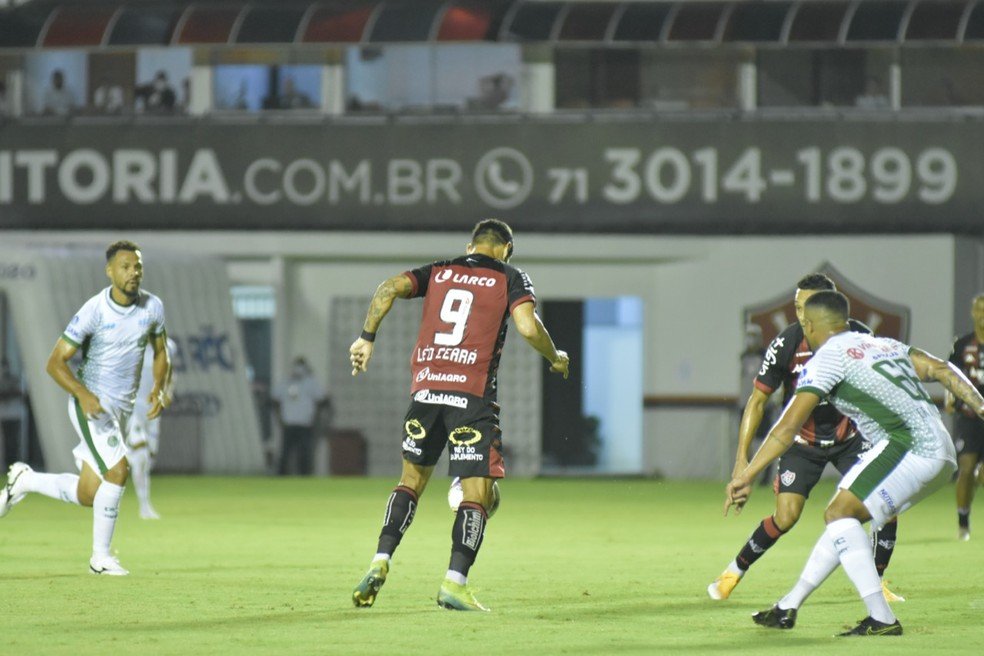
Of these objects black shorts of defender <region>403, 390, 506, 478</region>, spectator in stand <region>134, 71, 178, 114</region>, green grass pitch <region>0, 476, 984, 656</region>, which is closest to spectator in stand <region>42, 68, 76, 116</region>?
spectator in stand <region>134, 71, 178, 114</region>

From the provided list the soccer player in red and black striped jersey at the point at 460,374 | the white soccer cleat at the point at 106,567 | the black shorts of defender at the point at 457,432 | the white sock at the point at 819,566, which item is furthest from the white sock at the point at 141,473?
the white sock at the point at 819,566

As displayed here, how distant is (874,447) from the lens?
9.39 meters

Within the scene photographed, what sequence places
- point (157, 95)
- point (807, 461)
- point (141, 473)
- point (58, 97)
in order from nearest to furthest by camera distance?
point (807, 461) → point (141, 473) → point (157, 95) → point (58, 97)

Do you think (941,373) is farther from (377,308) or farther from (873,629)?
(377,308)

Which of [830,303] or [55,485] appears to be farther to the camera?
[55,485]

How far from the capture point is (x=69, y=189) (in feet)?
94.9

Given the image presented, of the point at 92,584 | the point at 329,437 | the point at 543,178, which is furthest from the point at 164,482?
the point at 92,584

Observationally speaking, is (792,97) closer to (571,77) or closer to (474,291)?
(571,77)

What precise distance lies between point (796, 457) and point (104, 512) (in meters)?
4.33

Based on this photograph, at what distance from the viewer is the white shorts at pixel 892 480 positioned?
9188 mm

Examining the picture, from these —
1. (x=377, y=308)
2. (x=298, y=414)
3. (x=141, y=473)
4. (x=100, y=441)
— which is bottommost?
(x=298, y=414)

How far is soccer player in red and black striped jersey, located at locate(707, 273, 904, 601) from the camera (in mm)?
10898

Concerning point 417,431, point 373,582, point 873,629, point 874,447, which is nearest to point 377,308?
point 417,431

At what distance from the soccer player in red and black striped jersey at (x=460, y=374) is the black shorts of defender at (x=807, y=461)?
150 cm
